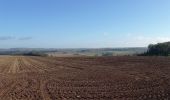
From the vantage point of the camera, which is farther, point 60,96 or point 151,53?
point 151,53

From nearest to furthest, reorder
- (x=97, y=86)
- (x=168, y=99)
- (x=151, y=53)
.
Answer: (x=168, y=99)
(x=97, y=86)
(x=151, y=53)

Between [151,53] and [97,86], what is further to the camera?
[151,53]

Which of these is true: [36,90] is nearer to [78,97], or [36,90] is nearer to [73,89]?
[73,89]

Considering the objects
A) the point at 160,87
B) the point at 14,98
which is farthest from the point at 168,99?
the point at 14,98

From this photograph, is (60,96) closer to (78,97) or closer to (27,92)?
(78,97)

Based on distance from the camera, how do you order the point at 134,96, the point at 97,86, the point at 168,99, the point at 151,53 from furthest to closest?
the point at 151,53 → the point at 97,86 → the point at 134,96 → the point at 168,99

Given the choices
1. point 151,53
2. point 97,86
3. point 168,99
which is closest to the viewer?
point 168,99

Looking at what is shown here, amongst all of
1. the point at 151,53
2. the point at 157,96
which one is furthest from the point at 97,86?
the point at 151,53

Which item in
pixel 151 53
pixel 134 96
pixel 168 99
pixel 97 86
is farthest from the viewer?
pixel 151 53
